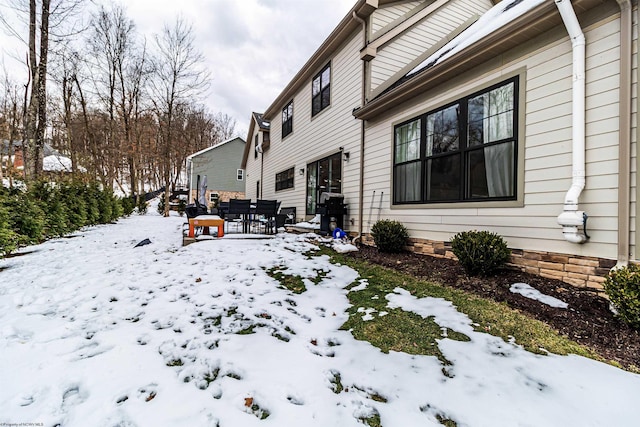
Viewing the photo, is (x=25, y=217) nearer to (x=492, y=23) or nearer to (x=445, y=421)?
(x=445, y=421)

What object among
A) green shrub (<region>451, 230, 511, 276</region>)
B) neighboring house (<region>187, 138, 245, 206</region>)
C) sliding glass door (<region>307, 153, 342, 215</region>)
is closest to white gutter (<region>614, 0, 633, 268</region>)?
green shrub (<region>451, 230, 511, 276</region>)

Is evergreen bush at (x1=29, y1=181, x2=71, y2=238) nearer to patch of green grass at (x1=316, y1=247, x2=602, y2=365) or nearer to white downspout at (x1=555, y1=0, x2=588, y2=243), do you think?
patch of green grass at (x1=316, y1=247, x2=602, y2=365)

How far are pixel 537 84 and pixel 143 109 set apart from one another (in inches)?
821

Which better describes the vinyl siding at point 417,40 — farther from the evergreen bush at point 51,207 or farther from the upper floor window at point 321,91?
the evergreen bush at point 51,207

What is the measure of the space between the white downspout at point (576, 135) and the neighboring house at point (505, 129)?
0.04 feet

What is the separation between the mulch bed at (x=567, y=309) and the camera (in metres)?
2.27

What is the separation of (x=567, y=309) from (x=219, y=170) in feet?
75.8

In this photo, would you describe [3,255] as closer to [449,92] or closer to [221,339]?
[221,339]

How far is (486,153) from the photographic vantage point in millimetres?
4246

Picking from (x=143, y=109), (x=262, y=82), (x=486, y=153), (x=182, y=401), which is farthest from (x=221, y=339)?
(x=262, y=82)

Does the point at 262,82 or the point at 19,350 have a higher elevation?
the point at 262,82

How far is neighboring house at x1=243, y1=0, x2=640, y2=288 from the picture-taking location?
3.03m

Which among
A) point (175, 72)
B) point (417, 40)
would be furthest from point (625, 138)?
point (175, 72)

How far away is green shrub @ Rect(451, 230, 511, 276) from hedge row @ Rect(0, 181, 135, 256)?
676 centimetres
